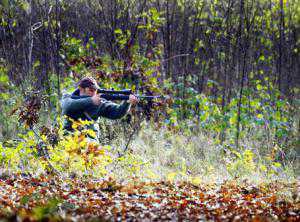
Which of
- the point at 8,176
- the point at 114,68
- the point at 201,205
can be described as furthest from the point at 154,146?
the point at 201,205

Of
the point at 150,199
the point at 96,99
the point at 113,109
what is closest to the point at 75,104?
the point at 96,99

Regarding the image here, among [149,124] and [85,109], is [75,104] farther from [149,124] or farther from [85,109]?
[149,124]

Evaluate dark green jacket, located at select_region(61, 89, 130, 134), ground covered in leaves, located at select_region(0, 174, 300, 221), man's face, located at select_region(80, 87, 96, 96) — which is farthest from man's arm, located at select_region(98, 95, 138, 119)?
ground covered in leaves, located at select_region(0, 174, 300, 221)

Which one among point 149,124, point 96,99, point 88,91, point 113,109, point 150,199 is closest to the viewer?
point 150,199

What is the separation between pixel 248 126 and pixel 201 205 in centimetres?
401

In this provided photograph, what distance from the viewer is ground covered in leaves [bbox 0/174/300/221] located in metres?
3.80

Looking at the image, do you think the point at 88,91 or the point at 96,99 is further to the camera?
the point at 88,91

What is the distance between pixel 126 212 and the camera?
3.86 meters

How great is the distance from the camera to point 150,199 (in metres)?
4.56

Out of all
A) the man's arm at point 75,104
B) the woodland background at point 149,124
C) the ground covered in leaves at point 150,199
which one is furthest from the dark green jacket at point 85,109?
the ground covered in leaves at point 150,199

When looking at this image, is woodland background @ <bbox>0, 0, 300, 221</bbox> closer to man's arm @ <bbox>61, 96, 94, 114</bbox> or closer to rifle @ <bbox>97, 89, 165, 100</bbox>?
man's arm @ <bbox>61, 96, 94, 114</bbox>

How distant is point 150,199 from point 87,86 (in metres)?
2.13

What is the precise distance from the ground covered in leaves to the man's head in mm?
1276

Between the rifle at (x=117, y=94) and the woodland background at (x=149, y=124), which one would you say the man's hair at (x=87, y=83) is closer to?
the rifle at (x=117, y=94)
